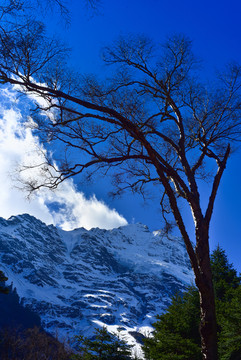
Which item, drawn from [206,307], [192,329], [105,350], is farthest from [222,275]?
[206,307]

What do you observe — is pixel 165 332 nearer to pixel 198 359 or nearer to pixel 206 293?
pixel 198 359

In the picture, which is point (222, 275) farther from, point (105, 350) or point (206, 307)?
point (206, 307)

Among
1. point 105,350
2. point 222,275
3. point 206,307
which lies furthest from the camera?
point 222,275

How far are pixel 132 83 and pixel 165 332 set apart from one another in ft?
48.7

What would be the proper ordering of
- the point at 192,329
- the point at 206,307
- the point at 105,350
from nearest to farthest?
the point at 206,307
the point at 105,350
the point at 192,329

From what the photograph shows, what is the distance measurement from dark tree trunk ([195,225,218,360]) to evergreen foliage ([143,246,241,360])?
11710mm

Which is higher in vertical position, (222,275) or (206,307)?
(222,275)

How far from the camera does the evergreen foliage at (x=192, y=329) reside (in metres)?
14.0

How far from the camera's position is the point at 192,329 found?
1705cm

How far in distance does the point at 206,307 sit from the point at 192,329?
15.1 m

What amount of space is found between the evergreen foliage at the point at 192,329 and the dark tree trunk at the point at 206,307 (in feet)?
38.4

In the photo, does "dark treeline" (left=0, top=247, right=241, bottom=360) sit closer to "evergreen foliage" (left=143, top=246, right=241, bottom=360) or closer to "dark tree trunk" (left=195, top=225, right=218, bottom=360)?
"evergreen foliage" (left=143, top=246, right=241, bottom=360)

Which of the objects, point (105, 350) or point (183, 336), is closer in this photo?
point (105, 350)

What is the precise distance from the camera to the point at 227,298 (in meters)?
19.2
